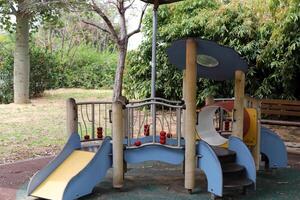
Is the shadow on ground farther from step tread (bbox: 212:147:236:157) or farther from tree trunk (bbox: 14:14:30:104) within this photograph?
tree trunk (bbox: 14:14:30:104)

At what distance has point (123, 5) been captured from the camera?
499 inches

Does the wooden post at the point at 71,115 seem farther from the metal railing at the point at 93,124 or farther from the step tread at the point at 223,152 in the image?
the step tread at the point at 223,152

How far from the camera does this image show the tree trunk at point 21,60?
14.8 m

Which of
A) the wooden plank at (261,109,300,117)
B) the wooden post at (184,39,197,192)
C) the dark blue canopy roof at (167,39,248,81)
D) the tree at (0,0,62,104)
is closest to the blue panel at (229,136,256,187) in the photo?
the wooden post at (184,39,197,192)

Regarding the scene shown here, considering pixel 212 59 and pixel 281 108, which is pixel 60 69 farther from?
pixel 212 59

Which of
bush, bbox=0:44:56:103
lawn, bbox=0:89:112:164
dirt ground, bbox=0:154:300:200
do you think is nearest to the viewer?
dirt ground, bbox=0:154:300:200

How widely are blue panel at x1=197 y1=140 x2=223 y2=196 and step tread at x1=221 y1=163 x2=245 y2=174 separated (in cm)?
24

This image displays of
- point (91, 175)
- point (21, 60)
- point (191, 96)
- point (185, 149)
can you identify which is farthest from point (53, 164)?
point (21, 60)

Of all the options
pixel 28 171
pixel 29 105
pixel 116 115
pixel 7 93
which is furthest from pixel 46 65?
pixel 116 115

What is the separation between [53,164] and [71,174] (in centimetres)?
36

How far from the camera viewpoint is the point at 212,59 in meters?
6.11

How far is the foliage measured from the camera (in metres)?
10.8

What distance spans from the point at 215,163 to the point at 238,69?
4.79 feet

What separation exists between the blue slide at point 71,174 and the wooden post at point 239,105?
5.86ft
